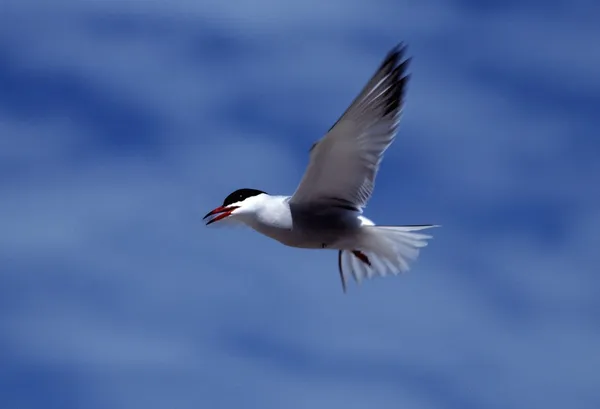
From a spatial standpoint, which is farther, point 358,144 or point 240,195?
point 240,195

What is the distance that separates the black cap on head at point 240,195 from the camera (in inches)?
418

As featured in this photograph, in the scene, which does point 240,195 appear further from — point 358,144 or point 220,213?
point 358,144

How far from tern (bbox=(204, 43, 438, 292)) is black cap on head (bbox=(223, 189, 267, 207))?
0.5 inches

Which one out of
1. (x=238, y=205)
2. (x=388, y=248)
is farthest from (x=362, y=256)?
(x=238, y=205)

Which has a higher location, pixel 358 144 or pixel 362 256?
pixel 358 144

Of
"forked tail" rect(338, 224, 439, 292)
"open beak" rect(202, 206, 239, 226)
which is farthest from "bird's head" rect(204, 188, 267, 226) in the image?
"forked tail" rect(338, 224, 439, 292)

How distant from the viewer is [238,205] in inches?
412

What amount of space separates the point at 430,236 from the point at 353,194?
728mm

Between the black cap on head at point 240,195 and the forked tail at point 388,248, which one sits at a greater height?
the black cap on head at point 240,195

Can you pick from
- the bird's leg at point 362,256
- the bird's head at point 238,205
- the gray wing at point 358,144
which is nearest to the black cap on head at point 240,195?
the bird's head at point 238,205

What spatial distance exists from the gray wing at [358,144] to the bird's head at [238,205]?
0.37 m

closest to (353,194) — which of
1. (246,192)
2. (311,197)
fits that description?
(311,197)

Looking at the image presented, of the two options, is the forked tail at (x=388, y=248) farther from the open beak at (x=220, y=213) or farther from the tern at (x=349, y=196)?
the open beak at (x=220, y=213)

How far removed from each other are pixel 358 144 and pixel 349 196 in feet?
1.81
